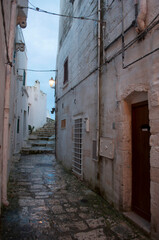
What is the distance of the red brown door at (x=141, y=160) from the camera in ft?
11.2

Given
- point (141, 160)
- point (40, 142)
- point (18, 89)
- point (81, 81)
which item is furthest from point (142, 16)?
point (40, 142)

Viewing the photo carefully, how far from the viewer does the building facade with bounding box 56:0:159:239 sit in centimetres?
306

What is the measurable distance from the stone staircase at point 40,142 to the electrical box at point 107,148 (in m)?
9.01

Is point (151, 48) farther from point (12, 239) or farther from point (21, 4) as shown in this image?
point (21, 4)

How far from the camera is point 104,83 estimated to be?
485 cm

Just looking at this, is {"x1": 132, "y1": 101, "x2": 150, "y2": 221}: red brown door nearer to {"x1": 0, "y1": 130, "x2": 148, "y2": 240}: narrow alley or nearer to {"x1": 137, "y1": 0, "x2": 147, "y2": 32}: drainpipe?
{"x1": 0, "y1": 130, "x2": 148, "y2": 240}: narrow alley

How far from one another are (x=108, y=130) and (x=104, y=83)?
1.29m

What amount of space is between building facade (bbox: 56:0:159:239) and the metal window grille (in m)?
0.10

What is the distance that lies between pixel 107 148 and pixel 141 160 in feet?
3.29

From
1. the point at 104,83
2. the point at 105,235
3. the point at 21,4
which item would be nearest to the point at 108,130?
the point at 104,83

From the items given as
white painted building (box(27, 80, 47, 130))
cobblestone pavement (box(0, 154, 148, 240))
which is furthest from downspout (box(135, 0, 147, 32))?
white painted building (box(27, 80, 47, 130))

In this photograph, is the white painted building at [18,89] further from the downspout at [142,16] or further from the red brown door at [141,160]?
the downspout at [142,16]

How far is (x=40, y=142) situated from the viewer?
15383 millimetres

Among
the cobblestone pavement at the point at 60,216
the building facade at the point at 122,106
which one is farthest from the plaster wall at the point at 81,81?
the cobblestone pavement at the point at 60,216
